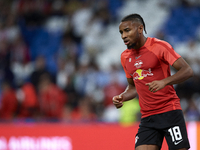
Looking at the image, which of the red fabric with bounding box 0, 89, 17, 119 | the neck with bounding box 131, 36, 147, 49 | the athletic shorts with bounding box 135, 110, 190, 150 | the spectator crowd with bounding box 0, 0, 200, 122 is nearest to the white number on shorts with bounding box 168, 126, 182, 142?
the athletic shorts with bounding box 135, 110, 190, 150

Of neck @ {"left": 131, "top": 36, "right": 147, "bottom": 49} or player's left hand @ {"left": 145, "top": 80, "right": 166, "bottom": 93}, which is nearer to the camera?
player's left hand @ {"left": 145, "top": 80, "right": 166, "bottom": 93}

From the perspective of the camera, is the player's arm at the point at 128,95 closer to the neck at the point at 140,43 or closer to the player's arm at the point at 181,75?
the neck at the point at 140,43

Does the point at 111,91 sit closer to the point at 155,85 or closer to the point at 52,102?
the point at 52,102

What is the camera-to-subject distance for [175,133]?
11.3ft

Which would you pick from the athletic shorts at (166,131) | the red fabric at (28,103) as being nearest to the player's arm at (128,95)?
the athletic shorts at (166,131)

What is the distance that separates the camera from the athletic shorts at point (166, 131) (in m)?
3.45

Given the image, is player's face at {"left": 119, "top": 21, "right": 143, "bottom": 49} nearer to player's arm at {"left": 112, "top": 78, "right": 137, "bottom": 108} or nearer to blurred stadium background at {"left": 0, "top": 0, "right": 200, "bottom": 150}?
player's arm at {"left": 112, "top": 78, "right": 137, "bottom": 108}

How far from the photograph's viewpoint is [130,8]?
11500 mm

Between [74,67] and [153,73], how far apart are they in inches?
238

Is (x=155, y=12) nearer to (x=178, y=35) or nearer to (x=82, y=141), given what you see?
(x=178, y=35)

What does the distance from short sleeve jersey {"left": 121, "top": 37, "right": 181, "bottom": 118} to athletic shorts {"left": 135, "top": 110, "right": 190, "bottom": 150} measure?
2.9 inches

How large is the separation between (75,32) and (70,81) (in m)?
2.76

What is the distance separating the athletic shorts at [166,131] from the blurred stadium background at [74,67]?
1.94 metres

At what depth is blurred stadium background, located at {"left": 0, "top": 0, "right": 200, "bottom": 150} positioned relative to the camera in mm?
6664
